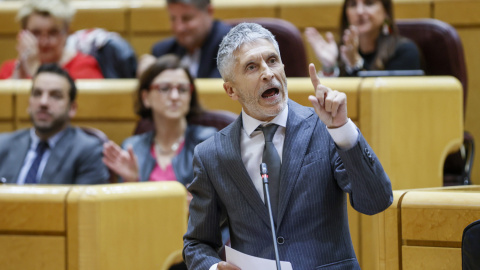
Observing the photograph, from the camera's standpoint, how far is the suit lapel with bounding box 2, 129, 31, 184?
1.63 m

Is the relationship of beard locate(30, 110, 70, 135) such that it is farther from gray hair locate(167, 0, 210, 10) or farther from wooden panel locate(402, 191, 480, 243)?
wooden panel locate(402, 191, 480, 243)

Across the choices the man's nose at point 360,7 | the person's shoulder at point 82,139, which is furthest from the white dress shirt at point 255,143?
the man's nose at point 360,7

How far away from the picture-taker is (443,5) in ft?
6.84

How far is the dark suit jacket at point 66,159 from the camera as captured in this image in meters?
1.60

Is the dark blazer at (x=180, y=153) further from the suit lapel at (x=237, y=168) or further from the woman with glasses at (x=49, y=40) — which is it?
the suit lapel at (x=237, y=168)

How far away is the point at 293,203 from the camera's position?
85cm

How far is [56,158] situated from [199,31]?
527mm

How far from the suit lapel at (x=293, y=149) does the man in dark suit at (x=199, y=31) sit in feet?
3.39

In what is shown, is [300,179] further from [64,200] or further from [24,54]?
[24,54]

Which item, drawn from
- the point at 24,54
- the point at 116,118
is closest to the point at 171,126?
the point at 116,118

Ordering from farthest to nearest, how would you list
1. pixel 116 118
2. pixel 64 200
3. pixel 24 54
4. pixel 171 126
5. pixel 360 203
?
pixel 24 54 → pixel 116 118 → pixel 171 126 → pixel 64 200 → pixel 360 203

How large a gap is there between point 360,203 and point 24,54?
4.64 feet

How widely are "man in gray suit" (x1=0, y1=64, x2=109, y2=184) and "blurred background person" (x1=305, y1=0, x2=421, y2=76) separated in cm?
61

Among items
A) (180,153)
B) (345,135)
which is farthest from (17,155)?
(345,135)
